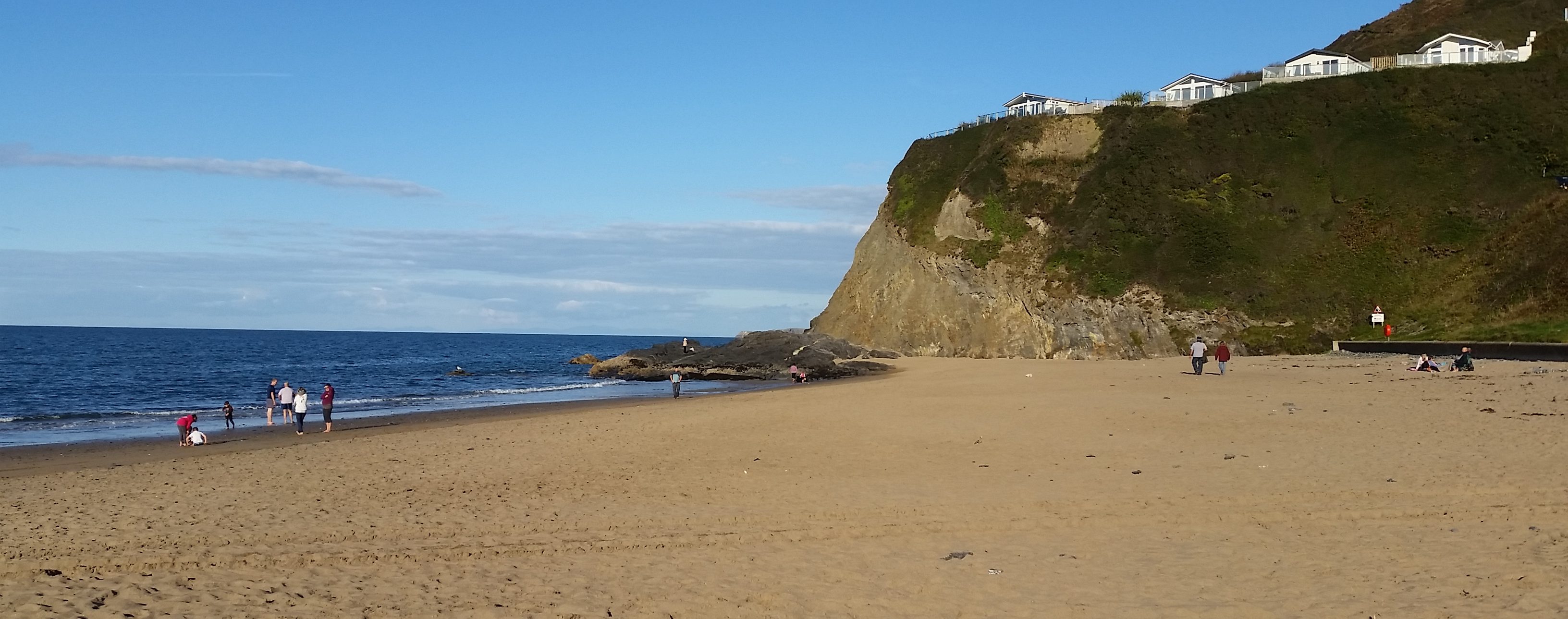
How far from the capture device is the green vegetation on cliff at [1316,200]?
48.2 metres

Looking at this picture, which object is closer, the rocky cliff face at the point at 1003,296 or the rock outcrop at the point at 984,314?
the rock outcrop at the point at 984,314

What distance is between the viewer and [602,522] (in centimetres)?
1259

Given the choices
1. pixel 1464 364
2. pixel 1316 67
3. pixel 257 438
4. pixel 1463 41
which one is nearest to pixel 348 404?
pixel 257 438

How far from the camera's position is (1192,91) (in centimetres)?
7481

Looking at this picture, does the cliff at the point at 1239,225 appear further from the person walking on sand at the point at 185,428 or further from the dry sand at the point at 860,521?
the person walking on sand at the point at 185,428

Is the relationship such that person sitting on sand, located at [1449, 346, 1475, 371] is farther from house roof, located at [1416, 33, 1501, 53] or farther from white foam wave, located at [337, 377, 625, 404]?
house roof, located at [1416, 33, 1501, 53]

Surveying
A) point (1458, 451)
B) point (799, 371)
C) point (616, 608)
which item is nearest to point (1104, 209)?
point (799, 371)

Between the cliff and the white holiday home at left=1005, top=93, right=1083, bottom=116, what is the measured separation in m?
7.00

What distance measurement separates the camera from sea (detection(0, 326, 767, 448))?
34.0m

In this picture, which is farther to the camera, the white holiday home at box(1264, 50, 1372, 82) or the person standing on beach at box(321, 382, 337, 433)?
the white holiday home at box(1264, 50, 1372, 82)

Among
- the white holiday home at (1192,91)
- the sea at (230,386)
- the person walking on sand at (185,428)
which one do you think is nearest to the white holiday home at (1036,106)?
the white holiday home at (1192,91)

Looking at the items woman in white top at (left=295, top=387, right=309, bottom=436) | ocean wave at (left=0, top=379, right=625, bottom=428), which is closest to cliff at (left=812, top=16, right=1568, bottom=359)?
ocean wave at (left=0, top=379, right=625, bottom=428)

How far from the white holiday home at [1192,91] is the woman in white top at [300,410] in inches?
2426

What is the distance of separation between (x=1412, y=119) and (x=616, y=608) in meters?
67.2
